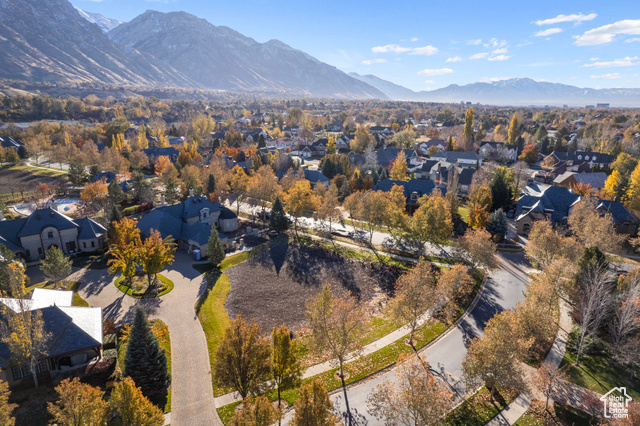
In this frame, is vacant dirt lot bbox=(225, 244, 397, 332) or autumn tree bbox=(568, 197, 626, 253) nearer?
vacant dirt lot bbox=(225, 244, 397, 332)

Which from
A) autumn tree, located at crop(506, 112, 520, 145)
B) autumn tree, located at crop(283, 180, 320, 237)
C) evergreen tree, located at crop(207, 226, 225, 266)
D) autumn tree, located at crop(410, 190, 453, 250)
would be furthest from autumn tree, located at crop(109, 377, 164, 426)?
autumn tree, located at crop(506, 112, 520, 145)

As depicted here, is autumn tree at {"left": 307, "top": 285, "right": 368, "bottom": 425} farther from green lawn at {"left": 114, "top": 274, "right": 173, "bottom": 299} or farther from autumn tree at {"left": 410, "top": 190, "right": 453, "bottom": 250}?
autumn tree at {"left": 410, "top": 190, "right": 453, "bottom": 250}

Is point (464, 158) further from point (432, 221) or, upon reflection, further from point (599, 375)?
point (599, 375)

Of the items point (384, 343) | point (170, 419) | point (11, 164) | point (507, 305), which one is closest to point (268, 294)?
point (384, 343)

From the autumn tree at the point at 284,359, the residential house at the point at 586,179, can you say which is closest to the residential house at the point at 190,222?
the autumn tree at the point at 284,359

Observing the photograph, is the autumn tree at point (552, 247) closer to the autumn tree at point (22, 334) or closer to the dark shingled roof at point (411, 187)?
the dark shingled roof at point (411, 187)

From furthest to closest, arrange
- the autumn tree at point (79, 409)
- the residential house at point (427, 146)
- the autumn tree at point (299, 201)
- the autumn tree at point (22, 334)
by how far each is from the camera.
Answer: the residential house at point (427, 146) → the autumn tree at point (299, 201) → the autumn tree at point (22, 334) → the autumn tree at point (79, 409)
